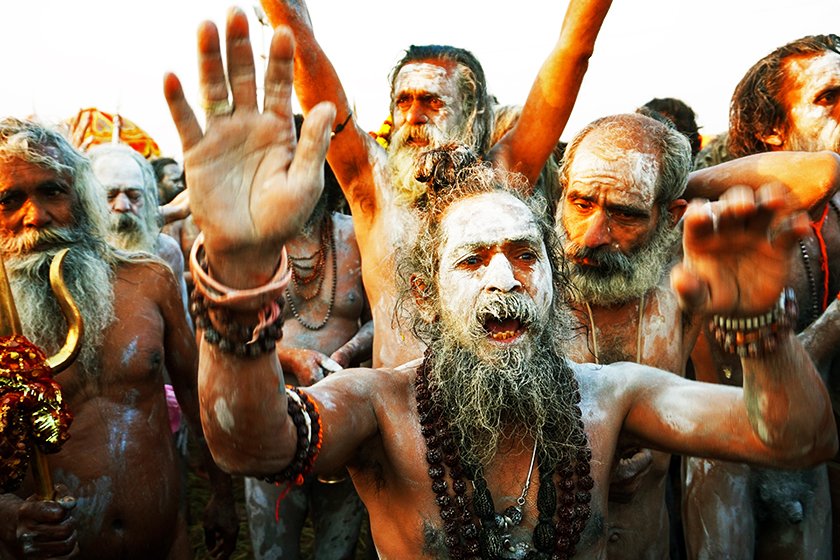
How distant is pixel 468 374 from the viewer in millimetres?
2721

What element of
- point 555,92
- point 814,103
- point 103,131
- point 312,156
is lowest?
point 103,131

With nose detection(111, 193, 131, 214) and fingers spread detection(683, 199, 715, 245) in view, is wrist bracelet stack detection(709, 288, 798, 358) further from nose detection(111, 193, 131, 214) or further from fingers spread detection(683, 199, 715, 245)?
nose detection(111, 193, 131, 214)

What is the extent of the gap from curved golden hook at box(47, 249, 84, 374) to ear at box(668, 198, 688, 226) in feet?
7.92

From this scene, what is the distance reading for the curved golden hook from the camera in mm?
3361

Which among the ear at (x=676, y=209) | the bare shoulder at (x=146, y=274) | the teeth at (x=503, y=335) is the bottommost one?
the bare shoulder at (x=146, y=274)

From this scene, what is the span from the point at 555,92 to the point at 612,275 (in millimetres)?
924

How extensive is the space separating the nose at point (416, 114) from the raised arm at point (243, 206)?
2241 mm

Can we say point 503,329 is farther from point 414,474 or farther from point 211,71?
point 211,71

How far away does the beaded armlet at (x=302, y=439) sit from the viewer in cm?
222

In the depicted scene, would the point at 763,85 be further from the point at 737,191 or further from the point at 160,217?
the point at 160,217

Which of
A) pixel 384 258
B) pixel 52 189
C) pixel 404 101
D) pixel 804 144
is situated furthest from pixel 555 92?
pixel 52 189

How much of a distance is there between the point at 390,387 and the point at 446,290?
13.3 inches

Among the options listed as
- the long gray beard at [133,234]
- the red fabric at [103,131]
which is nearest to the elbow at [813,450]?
the long gray beard at [133,234]

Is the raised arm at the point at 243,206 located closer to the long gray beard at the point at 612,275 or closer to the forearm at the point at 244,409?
the forearm at the point at 244,409
